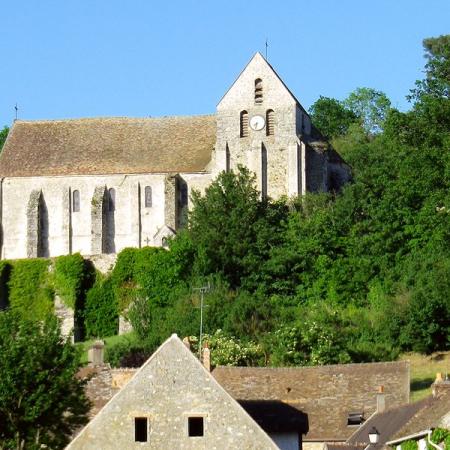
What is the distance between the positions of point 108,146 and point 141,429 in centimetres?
5693

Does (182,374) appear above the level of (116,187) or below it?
below

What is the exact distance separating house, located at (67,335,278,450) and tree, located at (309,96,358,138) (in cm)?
8431

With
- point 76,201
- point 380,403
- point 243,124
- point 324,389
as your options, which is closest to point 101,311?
point 76,201

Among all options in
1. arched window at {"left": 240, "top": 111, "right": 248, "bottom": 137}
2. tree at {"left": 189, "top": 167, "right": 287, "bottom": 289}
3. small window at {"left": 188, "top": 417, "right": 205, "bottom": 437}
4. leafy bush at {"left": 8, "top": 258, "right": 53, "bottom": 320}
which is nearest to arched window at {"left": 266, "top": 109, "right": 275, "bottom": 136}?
arched window at {"left": 240, "top": 111, "right": 248, "bottom": 137}

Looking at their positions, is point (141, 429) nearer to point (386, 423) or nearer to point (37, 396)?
point (37, 396)

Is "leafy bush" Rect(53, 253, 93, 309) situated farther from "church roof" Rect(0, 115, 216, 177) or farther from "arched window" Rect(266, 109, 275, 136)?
"arched window" Rect(266, 109, 275, 136)

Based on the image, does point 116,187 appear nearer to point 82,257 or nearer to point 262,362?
point 82,257

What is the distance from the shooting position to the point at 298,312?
74.8 meters

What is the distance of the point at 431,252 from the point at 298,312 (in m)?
6.42

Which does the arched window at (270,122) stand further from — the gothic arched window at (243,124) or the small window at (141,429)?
the small window at (141,429)

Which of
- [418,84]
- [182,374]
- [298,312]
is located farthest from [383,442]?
[418,84]

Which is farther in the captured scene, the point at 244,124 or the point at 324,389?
the point at 244,124

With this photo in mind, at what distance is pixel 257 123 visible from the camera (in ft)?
285

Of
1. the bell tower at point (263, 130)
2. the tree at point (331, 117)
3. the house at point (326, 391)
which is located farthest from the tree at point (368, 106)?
the house at point (326, 391)
